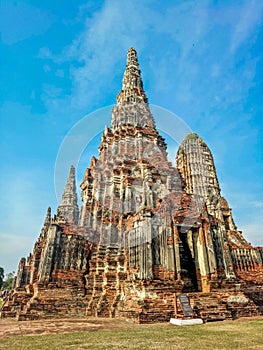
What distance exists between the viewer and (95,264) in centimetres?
1611

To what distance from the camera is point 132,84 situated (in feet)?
106

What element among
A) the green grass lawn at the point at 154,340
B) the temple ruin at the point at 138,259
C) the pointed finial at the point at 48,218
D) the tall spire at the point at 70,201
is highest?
the tall spire at the point at 70,201

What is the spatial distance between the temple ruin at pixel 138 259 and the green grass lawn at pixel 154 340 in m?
2.57

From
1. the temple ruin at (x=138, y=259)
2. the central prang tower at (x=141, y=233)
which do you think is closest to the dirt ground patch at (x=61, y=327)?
the temple ruin at (x=138, y=259)

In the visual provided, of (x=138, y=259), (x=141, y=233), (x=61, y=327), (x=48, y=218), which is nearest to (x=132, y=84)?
(x=48, y=218)

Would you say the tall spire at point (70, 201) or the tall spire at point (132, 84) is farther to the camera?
the tall spire at point (70, 201)

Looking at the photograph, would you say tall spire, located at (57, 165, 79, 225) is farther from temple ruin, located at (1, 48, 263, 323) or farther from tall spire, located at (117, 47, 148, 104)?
tall spire, located at (117, 47, 148, 104)

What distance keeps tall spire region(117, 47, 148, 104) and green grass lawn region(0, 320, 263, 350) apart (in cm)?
2639

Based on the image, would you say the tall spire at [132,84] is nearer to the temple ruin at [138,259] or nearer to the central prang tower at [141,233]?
the central prang tower at [141,233]

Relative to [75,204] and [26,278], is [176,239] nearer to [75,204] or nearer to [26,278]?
[26,278]

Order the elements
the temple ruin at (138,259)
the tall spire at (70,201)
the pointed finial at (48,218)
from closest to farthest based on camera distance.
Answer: the temple ruin at (138,259), the pointed finial at (48,218), the tall spire at (70,201)

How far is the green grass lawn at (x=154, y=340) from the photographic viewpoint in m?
6.11

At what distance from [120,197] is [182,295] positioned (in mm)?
10458

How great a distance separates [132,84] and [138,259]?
1008 inches
